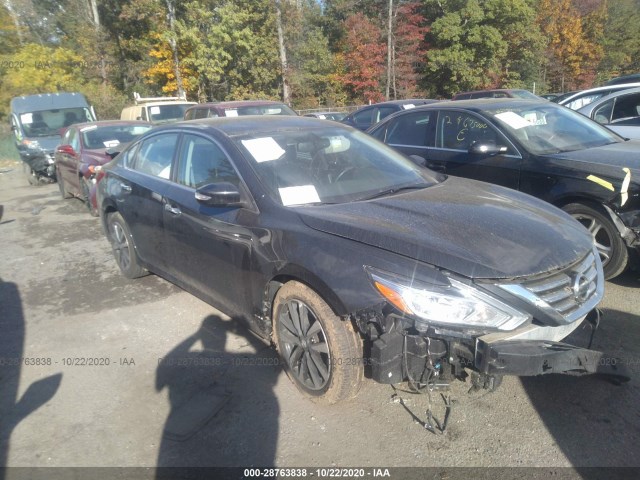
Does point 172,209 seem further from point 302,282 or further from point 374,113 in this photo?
point 374,113

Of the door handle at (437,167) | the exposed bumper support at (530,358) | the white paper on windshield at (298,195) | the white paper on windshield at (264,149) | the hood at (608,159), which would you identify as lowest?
the exposed bumper support at (530,358)

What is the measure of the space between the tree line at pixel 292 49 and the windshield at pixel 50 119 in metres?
14.4

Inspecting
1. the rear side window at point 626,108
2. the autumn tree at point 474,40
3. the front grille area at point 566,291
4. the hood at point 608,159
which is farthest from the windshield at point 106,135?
the autumn tree at point 474,40

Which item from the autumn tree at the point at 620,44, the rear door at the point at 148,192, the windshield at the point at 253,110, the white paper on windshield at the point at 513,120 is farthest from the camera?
the autumn tree at the point at 620,44

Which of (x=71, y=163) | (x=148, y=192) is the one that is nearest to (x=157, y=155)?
(x=148, y=192)

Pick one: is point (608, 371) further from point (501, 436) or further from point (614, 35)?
point (614, 35)

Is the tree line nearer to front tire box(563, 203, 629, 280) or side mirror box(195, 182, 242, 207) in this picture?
front tire box(563, 203, 629, 280)

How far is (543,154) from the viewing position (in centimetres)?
470

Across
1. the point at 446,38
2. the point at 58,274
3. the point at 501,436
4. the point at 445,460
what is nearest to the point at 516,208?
the point at 501,436

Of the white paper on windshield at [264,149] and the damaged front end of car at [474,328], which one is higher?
the white paper on windshield at [264,149]

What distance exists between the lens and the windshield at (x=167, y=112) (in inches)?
549

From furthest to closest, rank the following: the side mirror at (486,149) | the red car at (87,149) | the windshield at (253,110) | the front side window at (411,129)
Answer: the windshield at (253,110) → the red car at (87,149) → the front side window at (411,129) → the side mirror at (486,149)

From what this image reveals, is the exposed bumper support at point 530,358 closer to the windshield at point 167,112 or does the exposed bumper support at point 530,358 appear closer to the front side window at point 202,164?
the front side window at point 202,164

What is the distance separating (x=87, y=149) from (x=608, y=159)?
8111 mm
